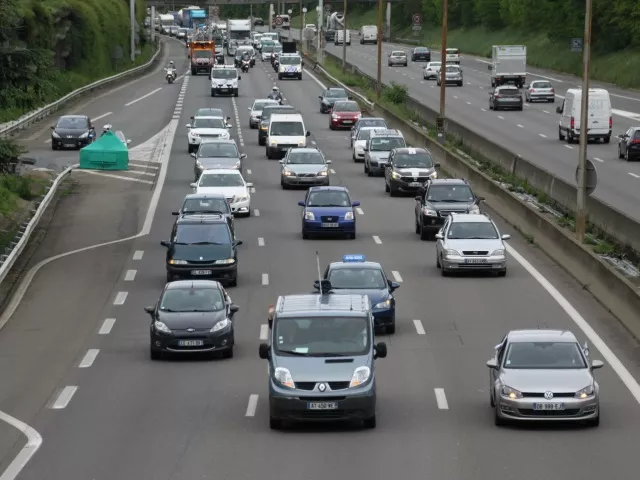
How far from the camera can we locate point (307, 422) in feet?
69.8

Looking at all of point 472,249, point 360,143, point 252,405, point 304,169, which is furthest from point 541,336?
point 360,143

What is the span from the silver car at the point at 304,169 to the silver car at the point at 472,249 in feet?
54.1

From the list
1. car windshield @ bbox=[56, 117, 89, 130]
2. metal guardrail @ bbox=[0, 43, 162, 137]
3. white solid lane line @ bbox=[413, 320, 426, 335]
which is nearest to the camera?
white solid lane line @ bbox=[413, 320, 426, 335]

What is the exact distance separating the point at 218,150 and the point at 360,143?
9.90m

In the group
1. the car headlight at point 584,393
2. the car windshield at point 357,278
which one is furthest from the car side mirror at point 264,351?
the car windshield at point 357,278

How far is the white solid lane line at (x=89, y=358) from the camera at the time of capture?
1040 inches

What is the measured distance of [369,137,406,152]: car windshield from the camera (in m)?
56.9

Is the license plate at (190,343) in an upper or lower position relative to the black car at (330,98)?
upper

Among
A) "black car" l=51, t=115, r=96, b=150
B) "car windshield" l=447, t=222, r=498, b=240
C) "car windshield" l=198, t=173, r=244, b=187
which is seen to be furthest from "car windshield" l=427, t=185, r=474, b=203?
"black car" l=51, t=115, r=96, b=150

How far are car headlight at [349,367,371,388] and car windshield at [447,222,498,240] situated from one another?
15419mm

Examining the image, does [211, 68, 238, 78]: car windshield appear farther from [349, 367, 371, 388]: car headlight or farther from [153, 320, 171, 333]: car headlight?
[349, 367, 371, 388]: car headlight

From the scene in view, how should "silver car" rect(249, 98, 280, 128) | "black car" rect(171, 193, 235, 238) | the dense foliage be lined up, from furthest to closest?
"silver car" rect(249, 98, 280, 128), "black car" rect(171, 193, 235, 238), the dense foliage

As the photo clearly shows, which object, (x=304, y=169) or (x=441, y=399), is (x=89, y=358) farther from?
(x=304, y=169)

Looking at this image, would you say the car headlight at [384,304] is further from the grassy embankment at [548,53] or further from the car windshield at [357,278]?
the grassy embankment at [548,53]
